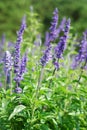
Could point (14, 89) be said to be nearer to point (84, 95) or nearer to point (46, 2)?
point (84, 95)

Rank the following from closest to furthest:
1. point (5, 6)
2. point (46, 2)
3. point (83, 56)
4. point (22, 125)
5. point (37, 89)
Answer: point (37, 89) → point (22, 125) → point (83, 56) → point (5, 6) → point (46, 2)

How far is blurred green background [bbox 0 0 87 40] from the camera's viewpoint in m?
43.2

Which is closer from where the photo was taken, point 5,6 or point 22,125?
point 22,125

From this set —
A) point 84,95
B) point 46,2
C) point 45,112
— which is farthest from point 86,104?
point 46,2

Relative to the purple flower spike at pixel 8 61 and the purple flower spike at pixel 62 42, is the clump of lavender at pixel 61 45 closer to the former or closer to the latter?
the purple flower spike at pixel 62 42

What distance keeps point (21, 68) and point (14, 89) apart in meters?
0.42

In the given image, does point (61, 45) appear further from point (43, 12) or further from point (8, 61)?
point (43, 12)

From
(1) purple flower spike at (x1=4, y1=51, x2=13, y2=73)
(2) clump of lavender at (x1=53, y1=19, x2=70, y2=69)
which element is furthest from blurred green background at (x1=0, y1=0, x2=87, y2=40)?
(1) purple flower spike at (x1=4, y1=51, x2=13, y2=73)

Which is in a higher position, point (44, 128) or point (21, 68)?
point (21, 68)

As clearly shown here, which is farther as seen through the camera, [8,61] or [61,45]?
[61,45]

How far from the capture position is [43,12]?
48625mm

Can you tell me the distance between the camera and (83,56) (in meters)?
6.23

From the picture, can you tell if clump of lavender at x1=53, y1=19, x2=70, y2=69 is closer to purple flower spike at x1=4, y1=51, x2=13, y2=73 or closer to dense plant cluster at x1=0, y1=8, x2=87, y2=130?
dense plant cluster at x1=0, y1=8, x2=87, y2=130

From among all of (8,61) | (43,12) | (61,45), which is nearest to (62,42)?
(61,45)
